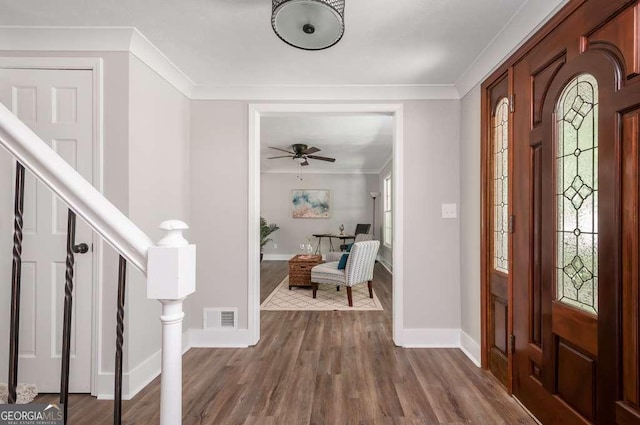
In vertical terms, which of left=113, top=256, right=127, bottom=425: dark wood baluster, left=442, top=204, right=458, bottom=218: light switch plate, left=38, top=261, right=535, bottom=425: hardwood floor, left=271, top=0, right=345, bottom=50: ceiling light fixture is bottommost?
left=38, top=261, right=535, bottom=425: hardwood floor

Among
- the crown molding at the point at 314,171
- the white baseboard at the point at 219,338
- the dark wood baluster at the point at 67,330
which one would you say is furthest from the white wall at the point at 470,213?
the crown molding at the point at 314,171

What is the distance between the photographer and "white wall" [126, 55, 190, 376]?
2100mm

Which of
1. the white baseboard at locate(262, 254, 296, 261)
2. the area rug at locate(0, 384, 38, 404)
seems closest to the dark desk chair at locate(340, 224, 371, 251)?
the white baseboard at locate(262, 254, 296, 261)

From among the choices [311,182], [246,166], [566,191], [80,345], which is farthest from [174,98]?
[311,182]

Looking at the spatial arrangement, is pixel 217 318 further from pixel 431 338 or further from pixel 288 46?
pixel 288 46

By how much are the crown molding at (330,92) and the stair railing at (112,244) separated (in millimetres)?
2223

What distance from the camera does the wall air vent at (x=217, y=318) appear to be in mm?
2844

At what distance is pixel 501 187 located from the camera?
2260 mm

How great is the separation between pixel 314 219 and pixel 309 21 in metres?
6.78

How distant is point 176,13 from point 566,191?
7.72 ft

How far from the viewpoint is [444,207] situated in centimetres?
283

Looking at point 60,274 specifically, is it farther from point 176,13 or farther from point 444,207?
point 444,207

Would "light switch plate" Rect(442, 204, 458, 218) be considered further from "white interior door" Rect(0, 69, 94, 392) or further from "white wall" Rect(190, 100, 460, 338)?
"white interior door" Rect(0, 69, 94, 392)

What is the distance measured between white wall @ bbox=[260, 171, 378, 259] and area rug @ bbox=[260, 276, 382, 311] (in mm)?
3275
